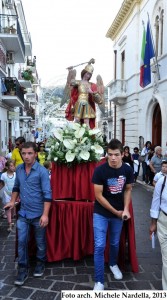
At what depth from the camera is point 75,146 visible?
4.38 meters

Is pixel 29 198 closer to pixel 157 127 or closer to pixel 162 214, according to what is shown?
pixel 162 214

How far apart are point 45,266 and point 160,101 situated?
37.8 ft

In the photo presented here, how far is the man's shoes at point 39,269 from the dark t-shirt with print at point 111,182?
114cm

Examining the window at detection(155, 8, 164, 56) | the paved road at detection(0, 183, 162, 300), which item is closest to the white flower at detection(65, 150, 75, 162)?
the paved road at detection(0, 183, 162, 300)

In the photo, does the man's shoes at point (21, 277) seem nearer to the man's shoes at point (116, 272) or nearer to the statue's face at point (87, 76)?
the man's shoes at point (116, 272)

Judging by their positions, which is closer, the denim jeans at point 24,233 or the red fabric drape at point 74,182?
the denim jeans at point 24,233

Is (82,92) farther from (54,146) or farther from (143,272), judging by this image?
(143,272)

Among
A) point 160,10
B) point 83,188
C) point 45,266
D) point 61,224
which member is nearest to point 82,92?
point 83,188

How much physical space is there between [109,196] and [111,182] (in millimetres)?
170

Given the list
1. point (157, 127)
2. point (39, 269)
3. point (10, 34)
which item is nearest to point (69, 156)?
point (39, 269)

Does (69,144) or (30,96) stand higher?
(30,96)

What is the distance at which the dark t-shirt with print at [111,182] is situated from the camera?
3.45 m

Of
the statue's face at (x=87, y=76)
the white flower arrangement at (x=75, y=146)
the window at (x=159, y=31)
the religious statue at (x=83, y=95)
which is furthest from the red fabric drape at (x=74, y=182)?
the window at (x=159, y=31)

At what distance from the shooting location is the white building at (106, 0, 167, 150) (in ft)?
47.4
